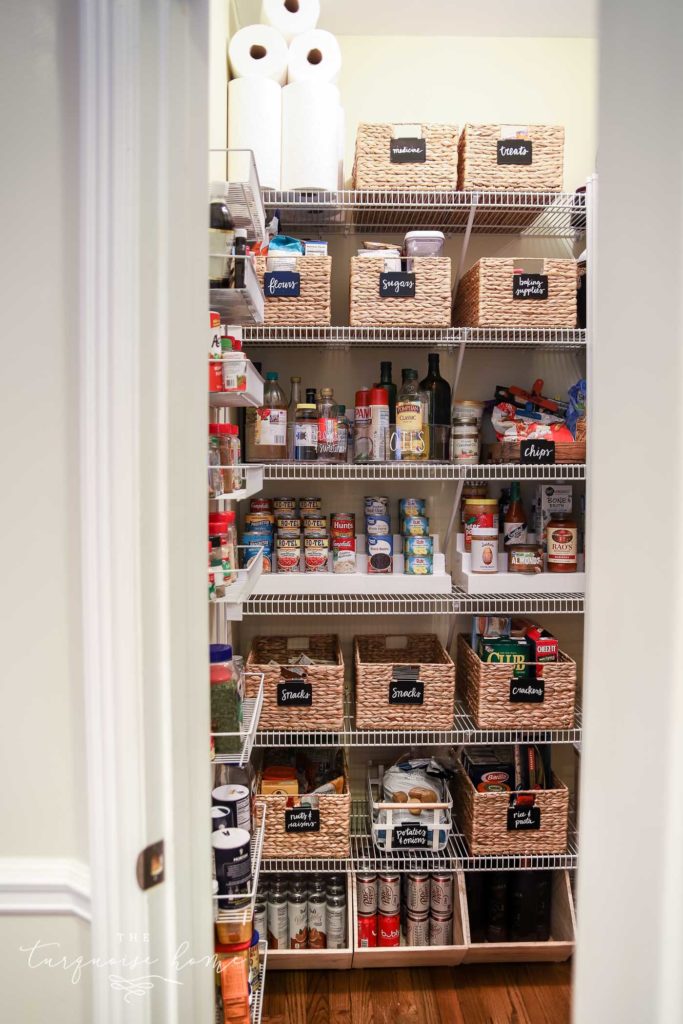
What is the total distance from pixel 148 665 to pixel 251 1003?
1283 mm

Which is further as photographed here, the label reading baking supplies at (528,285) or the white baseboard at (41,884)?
the label reading baking supplies at (528,285)

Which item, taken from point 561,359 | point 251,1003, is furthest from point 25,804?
point 561,359

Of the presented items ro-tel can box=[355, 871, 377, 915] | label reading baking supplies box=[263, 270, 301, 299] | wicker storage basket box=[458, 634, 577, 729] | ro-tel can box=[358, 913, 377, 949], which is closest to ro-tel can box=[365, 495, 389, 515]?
wicker storage basket box=[458, 634, 577, 729]

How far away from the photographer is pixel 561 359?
256cm

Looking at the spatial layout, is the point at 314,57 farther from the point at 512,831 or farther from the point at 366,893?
the point at 366,893

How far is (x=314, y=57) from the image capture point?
220 cm

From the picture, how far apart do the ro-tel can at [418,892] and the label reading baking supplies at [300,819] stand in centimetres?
38

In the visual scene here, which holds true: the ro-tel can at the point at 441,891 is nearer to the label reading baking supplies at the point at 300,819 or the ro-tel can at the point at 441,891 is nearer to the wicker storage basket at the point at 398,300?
the label reading baking supplies at the point at 300,819

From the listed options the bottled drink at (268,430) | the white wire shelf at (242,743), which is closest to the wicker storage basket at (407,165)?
the bottled drink at (268,430)

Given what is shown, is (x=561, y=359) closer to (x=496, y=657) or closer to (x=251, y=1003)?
(x=496, y=657)

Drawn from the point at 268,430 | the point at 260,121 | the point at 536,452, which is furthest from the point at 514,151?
the point at 268,430

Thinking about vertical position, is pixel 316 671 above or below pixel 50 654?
below

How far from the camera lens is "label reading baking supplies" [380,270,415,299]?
221 cm

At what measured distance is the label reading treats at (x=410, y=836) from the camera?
225 cm
